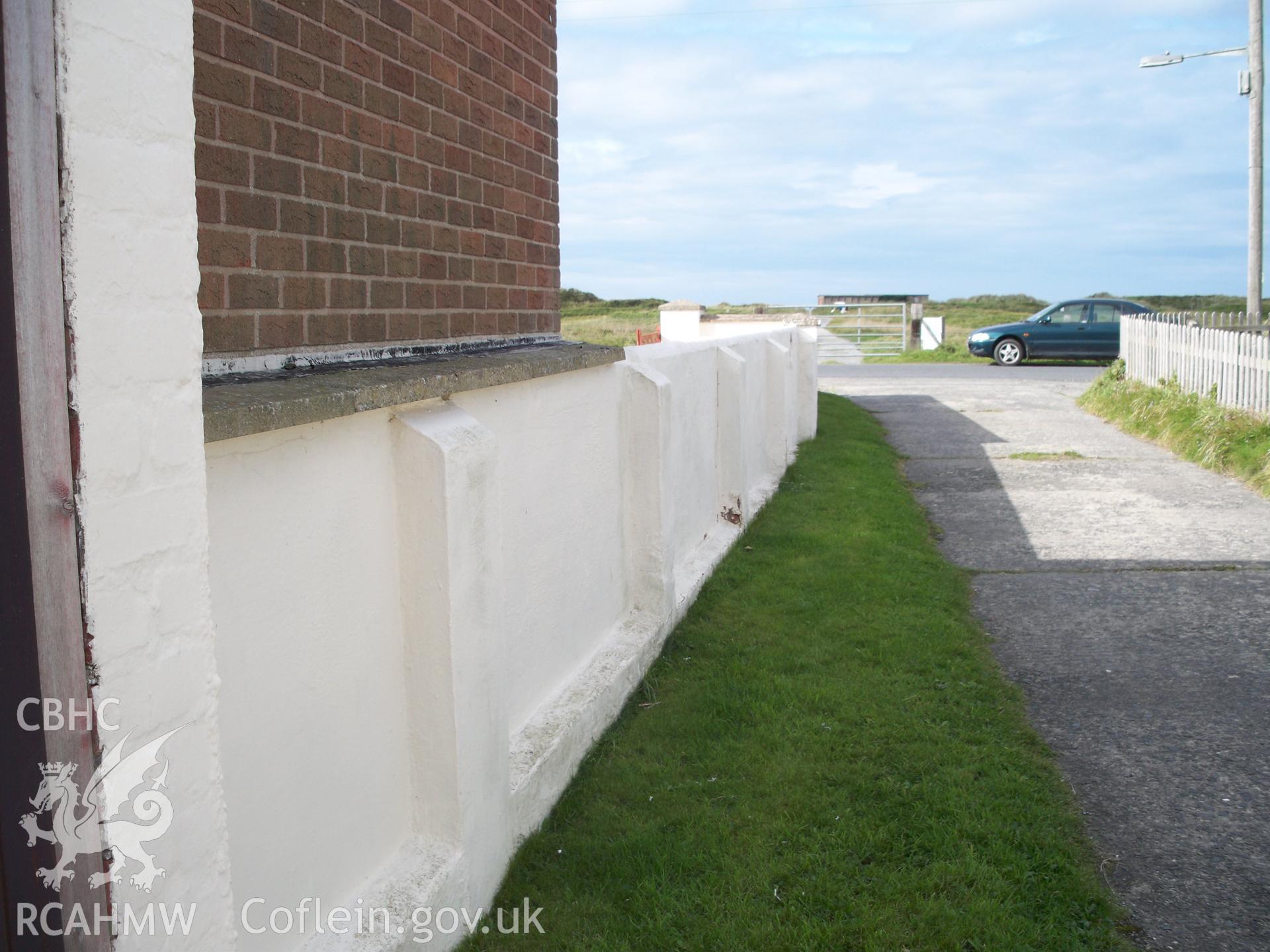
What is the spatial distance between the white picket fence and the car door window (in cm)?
822

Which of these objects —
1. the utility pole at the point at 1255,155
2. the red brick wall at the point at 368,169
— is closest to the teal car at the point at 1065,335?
the utility pole at the point at 1255,155

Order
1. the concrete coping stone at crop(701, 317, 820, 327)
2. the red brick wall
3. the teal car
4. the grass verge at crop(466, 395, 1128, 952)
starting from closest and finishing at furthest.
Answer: the red brick wall, the grass verge at crop(466, 395, 1128, 952), the concrete coping stone at crop(701, 317, 820, 327), the teal car

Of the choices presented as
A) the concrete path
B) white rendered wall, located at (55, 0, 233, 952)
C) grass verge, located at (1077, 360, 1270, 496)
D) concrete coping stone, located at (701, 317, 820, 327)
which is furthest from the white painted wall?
concrete coping stone, located at (701, 317, 820, 327)

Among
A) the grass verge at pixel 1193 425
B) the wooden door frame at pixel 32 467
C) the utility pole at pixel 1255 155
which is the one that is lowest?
the grass verge at pixel 1193 425

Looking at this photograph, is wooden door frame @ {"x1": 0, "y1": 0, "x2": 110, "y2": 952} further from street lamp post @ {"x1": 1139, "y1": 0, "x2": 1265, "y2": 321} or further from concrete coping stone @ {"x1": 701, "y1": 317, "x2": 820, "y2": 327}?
street lamp post @ {"x1": 1139, "y1": 0, "x2": 1265, "y2": 321}

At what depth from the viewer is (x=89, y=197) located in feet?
5.48

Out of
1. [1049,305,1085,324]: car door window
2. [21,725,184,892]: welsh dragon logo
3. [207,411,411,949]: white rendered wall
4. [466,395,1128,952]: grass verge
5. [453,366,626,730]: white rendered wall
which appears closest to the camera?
[21,725,184,892]: welsh dragon logo

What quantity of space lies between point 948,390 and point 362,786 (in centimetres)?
1876

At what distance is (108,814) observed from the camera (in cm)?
172

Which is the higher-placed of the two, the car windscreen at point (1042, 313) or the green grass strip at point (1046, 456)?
the car windscreen at point (1042, 313)

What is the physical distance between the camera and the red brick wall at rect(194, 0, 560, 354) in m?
2.95

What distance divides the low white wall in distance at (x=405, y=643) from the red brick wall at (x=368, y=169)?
0.46 meters

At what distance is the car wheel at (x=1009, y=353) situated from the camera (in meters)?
27.0

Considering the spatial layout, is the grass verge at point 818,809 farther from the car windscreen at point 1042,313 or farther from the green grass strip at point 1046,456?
the car windscreen at point 1042,313
